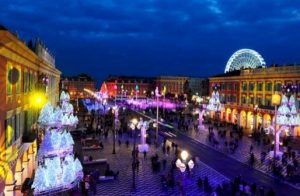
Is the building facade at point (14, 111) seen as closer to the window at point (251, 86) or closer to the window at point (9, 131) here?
the window at point (9, 131)

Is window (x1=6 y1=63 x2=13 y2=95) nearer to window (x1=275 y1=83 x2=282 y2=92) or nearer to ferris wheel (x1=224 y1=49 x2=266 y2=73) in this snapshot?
window (x1=275 y1=83 x2=282 y2=92)

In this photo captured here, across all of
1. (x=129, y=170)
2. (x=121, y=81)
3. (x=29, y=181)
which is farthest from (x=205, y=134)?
(x=121, y=81)

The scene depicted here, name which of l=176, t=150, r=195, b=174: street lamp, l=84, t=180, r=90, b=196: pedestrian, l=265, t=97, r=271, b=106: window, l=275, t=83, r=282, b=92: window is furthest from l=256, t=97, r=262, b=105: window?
l=84, t=180, r=90, b=196: pedestrian

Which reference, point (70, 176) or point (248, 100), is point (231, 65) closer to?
point (248, 100)

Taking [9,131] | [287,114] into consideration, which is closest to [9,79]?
[9,131]

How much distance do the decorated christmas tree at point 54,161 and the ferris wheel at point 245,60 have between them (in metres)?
67.9

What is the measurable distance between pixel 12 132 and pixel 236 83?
65.6 metres

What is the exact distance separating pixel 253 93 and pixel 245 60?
45.3 feet

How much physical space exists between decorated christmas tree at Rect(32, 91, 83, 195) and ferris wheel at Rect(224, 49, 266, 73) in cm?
6789

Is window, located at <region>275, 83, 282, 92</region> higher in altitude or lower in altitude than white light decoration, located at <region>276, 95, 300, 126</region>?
higher

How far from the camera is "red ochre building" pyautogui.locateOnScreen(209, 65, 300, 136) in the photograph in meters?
61.6

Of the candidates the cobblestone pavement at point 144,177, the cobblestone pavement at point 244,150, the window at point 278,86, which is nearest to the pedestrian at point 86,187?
the cobblestone pavement at point 144,177

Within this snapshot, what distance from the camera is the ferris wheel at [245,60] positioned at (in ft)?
262

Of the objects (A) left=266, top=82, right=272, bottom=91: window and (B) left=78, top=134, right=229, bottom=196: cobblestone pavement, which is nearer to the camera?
(B) left=78, top=134, right=229, bottom=196: cobblestone pavement
